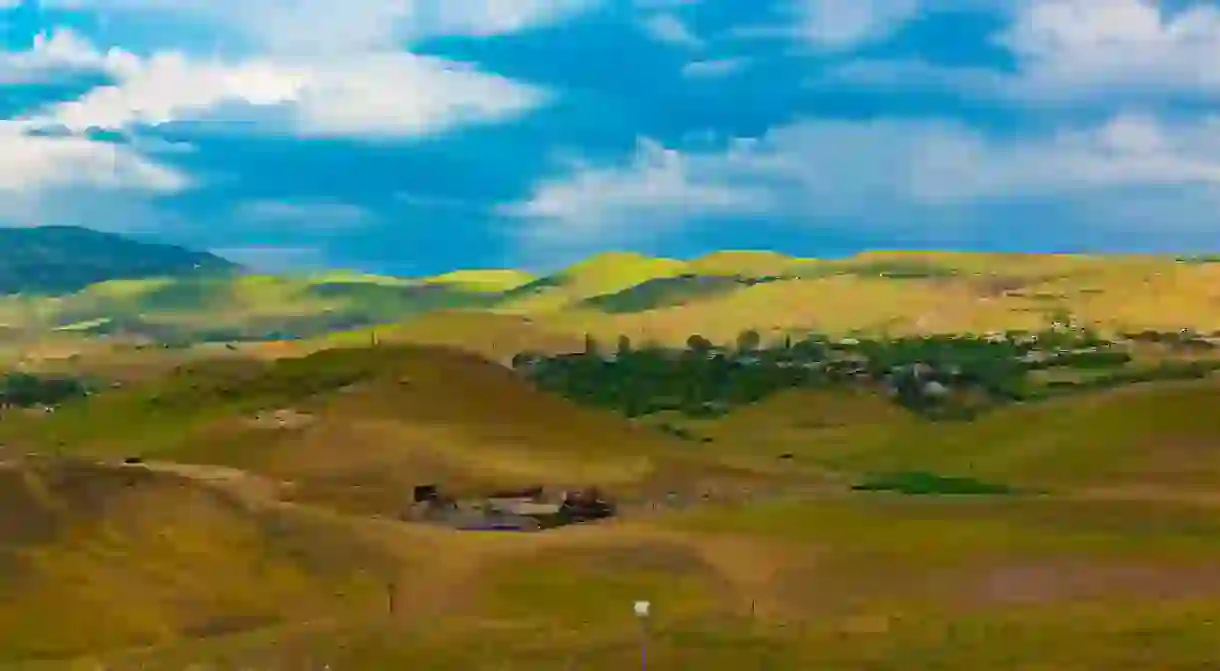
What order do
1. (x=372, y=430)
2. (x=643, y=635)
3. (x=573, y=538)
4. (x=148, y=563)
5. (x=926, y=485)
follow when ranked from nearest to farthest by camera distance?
(x=643, y=635)
(x=148, y=563)
(x=573, y=538)
(x=926, y=485)
(x=372, y=430)

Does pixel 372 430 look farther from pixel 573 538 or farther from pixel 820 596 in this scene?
pixel 820 596

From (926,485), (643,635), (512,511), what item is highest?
(643,635)

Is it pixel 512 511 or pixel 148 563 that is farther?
pixel 512 511

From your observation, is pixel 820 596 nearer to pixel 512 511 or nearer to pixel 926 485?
pixel 512 511

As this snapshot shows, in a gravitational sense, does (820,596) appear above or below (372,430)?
below

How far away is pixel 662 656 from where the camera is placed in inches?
1594

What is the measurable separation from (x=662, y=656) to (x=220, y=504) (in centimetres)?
3876

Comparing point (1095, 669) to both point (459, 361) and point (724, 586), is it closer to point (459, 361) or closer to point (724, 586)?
point (724, 586)

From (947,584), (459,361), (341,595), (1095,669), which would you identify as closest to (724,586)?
(947,584)

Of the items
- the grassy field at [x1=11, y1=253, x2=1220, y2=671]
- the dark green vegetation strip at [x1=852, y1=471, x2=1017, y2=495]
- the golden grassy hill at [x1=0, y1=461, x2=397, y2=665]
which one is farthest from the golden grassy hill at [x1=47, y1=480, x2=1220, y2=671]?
the dark green vegetation strip at [x1=852, y1=471, x2=1017, y2=495]

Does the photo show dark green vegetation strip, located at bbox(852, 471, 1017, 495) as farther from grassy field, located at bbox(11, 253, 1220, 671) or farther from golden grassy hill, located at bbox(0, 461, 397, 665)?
golden grassy hill, located at bbox(0, 461, 397, 665)

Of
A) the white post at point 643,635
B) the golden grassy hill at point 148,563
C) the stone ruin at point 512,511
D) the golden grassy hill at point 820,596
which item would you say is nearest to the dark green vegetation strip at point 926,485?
the golden grassy hill at point 820,596

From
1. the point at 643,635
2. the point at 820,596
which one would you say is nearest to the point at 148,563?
the point at 820,596

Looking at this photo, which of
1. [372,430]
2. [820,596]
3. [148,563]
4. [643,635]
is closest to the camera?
[643,635]
